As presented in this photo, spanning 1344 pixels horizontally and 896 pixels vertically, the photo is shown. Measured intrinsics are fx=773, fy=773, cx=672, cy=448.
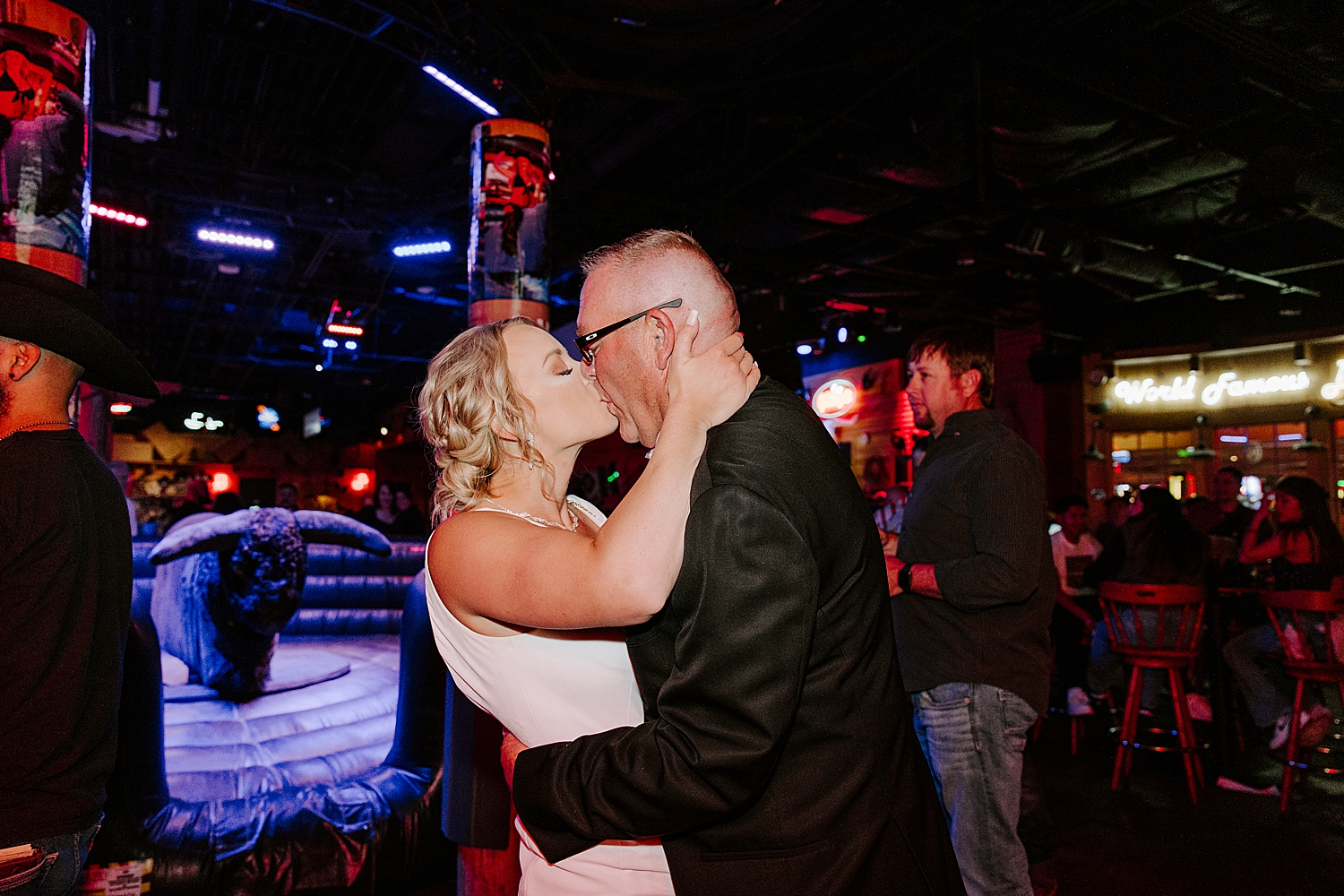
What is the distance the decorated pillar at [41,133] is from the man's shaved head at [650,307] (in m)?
3.21

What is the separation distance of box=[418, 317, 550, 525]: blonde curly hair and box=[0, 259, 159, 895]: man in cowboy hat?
923mm

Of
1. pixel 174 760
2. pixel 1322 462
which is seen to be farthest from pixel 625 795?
pixel 1322 462

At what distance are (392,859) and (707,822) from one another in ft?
9.45

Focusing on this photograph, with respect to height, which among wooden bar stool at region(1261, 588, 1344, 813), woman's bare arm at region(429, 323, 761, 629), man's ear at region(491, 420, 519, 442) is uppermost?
man's ear at region(491, 420, 519, 442)

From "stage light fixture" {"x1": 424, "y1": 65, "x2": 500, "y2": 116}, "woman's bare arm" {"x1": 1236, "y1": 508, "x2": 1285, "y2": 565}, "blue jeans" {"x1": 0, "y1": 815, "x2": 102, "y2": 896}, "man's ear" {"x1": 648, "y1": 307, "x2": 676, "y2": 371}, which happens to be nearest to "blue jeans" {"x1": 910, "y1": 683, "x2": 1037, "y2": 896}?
"man's ear" {"x1": 648, "y1": 307, "x2": 676, "y2": 371}

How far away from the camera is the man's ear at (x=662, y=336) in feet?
4.14

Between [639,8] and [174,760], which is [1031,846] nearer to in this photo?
[174,760]

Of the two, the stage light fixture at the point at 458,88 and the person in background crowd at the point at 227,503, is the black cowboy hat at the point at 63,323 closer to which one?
the stage light fixture at the point at 458,88

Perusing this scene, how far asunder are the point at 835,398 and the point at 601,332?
456 inches

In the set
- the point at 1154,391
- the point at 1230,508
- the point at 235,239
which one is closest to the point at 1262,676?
the point at 1230,508

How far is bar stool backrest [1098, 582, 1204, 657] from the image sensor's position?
4.39m

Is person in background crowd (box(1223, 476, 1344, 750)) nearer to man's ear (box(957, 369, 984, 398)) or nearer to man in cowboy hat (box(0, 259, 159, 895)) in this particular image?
man's ear (box(957, 369, 984, 398))

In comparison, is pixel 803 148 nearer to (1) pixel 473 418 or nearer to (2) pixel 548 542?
(1) pixel 473 418

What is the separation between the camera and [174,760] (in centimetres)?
351
